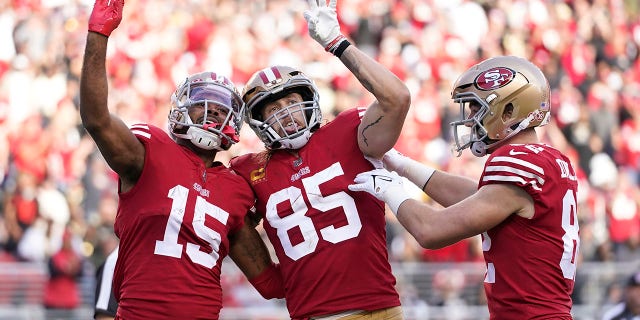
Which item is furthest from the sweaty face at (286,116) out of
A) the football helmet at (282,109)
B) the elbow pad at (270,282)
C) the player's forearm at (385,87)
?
the elbow pad at (270,282)

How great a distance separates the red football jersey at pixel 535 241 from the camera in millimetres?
4582

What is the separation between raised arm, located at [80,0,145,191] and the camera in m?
4.71

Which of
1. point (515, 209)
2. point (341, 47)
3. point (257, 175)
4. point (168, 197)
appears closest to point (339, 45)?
point (341, 47)

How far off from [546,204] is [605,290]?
677 cm

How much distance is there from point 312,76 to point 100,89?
9.08 metres

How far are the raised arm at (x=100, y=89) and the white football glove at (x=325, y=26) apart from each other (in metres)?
0.90

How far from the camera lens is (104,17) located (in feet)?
15.6

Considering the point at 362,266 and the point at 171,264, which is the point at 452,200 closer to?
the point at 362,266

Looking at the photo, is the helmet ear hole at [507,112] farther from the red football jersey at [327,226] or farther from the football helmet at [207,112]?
the football helmet at [207,112]

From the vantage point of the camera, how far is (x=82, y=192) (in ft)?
37.7

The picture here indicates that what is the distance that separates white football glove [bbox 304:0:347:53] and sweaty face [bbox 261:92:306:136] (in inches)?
14.0

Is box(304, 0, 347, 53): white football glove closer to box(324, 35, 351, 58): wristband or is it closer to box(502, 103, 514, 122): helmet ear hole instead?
box(324, 35, 351, 58): wristband

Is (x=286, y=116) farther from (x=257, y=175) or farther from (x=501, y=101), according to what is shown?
(x=501, y=101)

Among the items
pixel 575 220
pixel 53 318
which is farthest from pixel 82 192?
pixel 575 220
